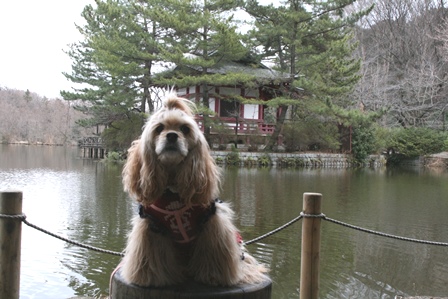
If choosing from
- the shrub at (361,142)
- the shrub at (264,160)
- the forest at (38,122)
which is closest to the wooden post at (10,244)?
the shrub at (264,160)

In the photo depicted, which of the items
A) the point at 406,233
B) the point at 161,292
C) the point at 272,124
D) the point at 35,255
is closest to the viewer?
the point at 161,292

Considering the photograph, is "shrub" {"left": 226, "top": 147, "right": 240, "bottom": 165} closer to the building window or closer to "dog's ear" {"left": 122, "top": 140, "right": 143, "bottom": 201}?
the building window

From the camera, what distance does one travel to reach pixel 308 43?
2341 cm

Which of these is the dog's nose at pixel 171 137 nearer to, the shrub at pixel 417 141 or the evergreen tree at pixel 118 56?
the evergreen tree at pixel 118 56

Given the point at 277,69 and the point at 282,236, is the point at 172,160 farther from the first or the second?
the point at 277,69

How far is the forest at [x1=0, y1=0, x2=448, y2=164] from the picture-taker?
838 inches

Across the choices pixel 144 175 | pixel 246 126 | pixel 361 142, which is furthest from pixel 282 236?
pixel 361 142

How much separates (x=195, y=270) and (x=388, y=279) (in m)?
4.18

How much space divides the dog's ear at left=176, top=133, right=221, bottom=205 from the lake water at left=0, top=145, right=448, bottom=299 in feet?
10.7

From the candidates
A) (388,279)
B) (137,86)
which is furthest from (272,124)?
(388,279)

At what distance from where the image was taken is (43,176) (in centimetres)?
1620

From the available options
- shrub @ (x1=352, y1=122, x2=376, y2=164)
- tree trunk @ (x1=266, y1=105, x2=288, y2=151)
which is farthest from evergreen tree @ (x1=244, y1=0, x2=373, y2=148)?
shrub @ (x1=352, y1=122, x2=376, y2=164)

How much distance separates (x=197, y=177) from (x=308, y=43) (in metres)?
22.4

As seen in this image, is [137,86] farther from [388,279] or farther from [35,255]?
[388,279]
